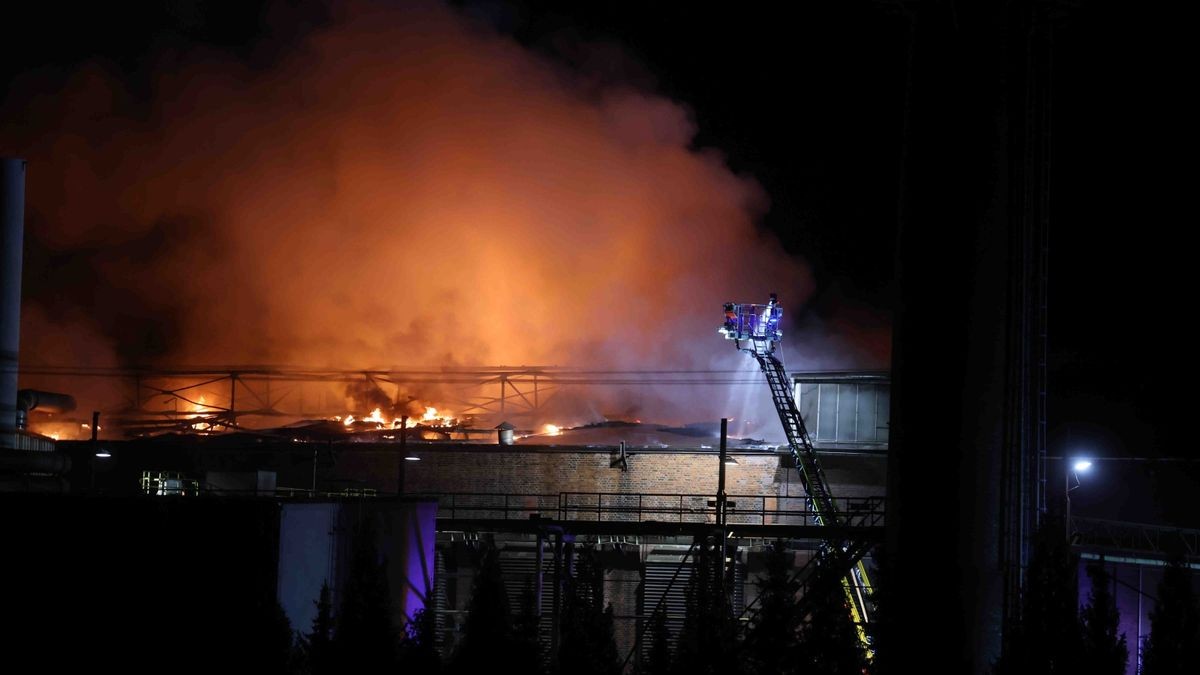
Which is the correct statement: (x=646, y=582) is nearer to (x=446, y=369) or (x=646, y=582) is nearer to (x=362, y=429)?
(x=362, y=429)

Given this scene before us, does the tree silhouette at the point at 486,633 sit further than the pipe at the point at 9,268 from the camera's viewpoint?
No

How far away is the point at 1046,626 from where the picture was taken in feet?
46.4

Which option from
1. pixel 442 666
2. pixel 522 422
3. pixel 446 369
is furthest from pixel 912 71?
pixel 446 369

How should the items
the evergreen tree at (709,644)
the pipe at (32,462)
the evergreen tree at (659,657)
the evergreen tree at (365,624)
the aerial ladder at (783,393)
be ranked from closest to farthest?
the evergreen tree at (659,657)
the evergreen tree at (709,644)
the evergreen tree at (365,624)
the aerial ladder at (783,393)
the pipe at (32,462)

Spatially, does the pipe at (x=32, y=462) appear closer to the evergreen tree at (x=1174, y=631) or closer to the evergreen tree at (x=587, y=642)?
the evergreen tree at (x=587, y=642)

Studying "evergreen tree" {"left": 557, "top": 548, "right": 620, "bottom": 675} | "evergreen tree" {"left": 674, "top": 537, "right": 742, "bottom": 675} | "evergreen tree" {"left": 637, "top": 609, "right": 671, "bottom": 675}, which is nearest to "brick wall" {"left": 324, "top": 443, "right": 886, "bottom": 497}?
"evergreen tree" {"left": 674, "top": 537, "right": 742, "bottom": 675}

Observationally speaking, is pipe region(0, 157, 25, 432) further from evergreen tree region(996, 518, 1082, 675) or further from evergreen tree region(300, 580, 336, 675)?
evergreen tree region(996, 518, 1082, 675)

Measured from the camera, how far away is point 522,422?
35094mm

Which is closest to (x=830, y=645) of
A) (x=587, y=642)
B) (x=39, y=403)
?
(x=587, y=642)

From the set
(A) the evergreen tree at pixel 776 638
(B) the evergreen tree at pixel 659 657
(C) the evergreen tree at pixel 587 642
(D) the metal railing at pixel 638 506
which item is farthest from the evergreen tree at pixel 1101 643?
(D) the metal railing at pixel 638 506

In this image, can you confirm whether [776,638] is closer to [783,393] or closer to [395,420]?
[783,393]

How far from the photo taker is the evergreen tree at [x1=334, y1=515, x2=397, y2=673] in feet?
48.6

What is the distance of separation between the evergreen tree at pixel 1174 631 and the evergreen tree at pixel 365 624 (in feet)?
28.5

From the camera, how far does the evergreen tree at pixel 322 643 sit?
14672mm
